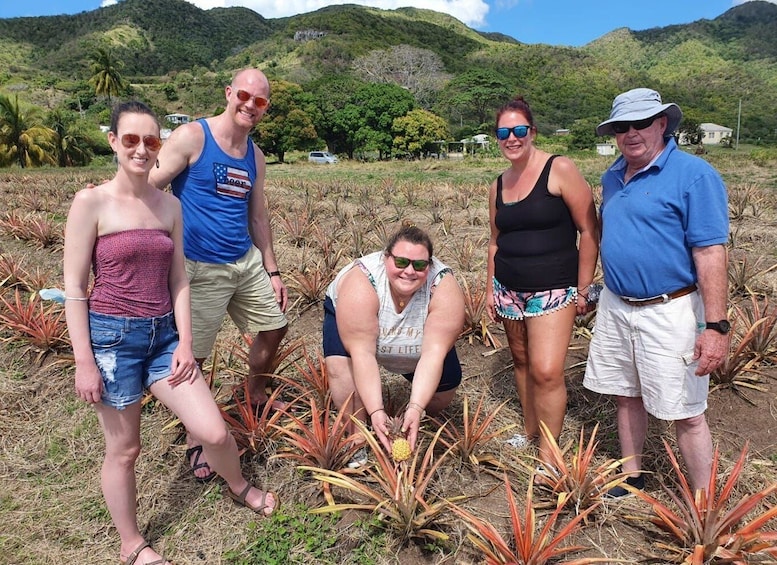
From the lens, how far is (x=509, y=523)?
2.24m

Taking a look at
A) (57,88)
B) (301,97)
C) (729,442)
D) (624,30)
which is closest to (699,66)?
(624,30)

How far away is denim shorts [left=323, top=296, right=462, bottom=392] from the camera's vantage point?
8.40 ft

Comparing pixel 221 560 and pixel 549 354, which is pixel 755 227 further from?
pixel 221 560

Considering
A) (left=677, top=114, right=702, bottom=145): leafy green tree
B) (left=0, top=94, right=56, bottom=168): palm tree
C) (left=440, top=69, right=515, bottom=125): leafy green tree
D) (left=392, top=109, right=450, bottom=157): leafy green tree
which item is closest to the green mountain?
(left=440, top=69, right=515, bottom=125): leafy green tree

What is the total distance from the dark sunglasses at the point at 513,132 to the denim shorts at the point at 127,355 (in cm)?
173

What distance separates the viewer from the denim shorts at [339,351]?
8.40 ft

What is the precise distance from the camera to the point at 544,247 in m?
2.41

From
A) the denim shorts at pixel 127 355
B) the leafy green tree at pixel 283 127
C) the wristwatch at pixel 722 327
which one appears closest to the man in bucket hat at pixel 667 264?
the wristwatch at pixel 722 327

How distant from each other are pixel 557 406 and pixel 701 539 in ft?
2.54

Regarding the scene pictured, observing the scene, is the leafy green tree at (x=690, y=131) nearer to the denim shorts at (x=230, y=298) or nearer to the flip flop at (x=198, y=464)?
the denim shorts at (x=230, y=298)

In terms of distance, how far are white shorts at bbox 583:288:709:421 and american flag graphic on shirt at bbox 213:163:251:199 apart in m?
1.89

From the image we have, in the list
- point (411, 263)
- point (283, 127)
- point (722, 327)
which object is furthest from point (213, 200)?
point (283, 127)

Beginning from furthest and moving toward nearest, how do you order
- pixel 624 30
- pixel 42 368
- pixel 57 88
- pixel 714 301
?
pixel 624 30 → pixel 57 88 → pixel 42 368 → pixel 714 301

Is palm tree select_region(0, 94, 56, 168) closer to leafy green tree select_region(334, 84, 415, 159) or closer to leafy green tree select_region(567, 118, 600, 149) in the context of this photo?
leafy green tree select_region(334, 84, 415, 159)
